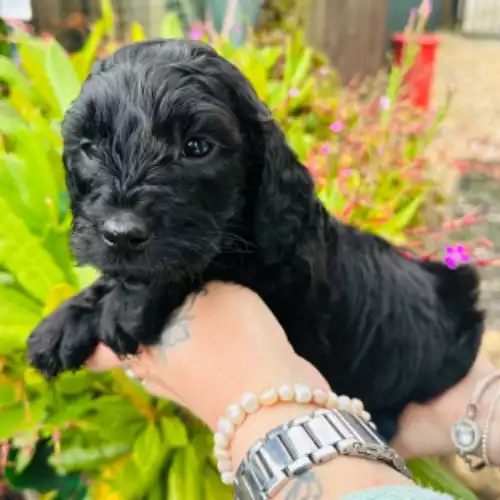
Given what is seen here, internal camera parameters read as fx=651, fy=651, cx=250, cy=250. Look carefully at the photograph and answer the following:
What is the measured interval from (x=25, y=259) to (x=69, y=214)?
15 cm

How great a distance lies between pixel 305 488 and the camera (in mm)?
924

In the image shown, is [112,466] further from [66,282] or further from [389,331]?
[389,331]

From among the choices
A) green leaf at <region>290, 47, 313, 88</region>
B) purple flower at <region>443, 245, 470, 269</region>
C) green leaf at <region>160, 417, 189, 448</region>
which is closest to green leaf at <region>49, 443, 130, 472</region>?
green leaf at <region>160, 417, 189, 448</region>

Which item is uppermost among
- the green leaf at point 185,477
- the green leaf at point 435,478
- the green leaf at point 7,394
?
the green leaf at point 7,394

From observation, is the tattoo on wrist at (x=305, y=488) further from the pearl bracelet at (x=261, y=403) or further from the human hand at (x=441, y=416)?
the human hand at (x=441, y=416)

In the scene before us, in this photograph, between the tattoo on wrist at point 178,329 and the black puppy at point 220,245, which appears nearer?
the black puppy at point 220,245

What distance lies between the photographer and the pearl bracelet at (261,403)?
106 cm

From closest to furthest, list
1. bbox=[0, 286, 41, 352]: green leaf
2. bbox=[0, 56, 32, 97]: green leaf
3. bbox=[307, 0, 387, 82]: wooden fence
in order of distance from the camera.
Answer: bbox=[0, 286, 41, 352]: green leaf < bbox=[0, 56, 32, 97]: green leaf < bbox=[307, 0, 387, 82]: wooden fence

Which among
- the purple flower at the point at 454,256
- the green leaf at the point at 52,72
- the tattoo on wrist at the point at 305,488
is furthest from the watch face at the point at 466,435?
the green leaf at the point at 52,72

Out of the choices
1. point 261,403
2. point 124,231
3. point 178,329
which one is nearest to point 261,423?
point 261,403

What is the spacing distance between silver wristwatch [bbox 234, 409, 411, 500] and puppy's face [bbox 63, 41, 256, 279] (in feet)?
1.01

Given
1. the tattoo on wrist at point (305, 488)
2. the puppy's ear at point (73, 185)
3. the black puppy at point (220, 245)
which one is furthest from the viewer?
the puppy's ear at point (73, 185)

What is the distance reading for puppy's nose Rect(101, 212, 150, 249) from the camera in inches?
37.4

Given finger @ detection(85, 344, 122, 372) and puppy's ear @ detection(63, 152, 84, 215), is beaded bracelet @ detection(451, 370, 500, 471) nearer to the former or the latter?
finger @ detection(85, 344, 122, 372)
